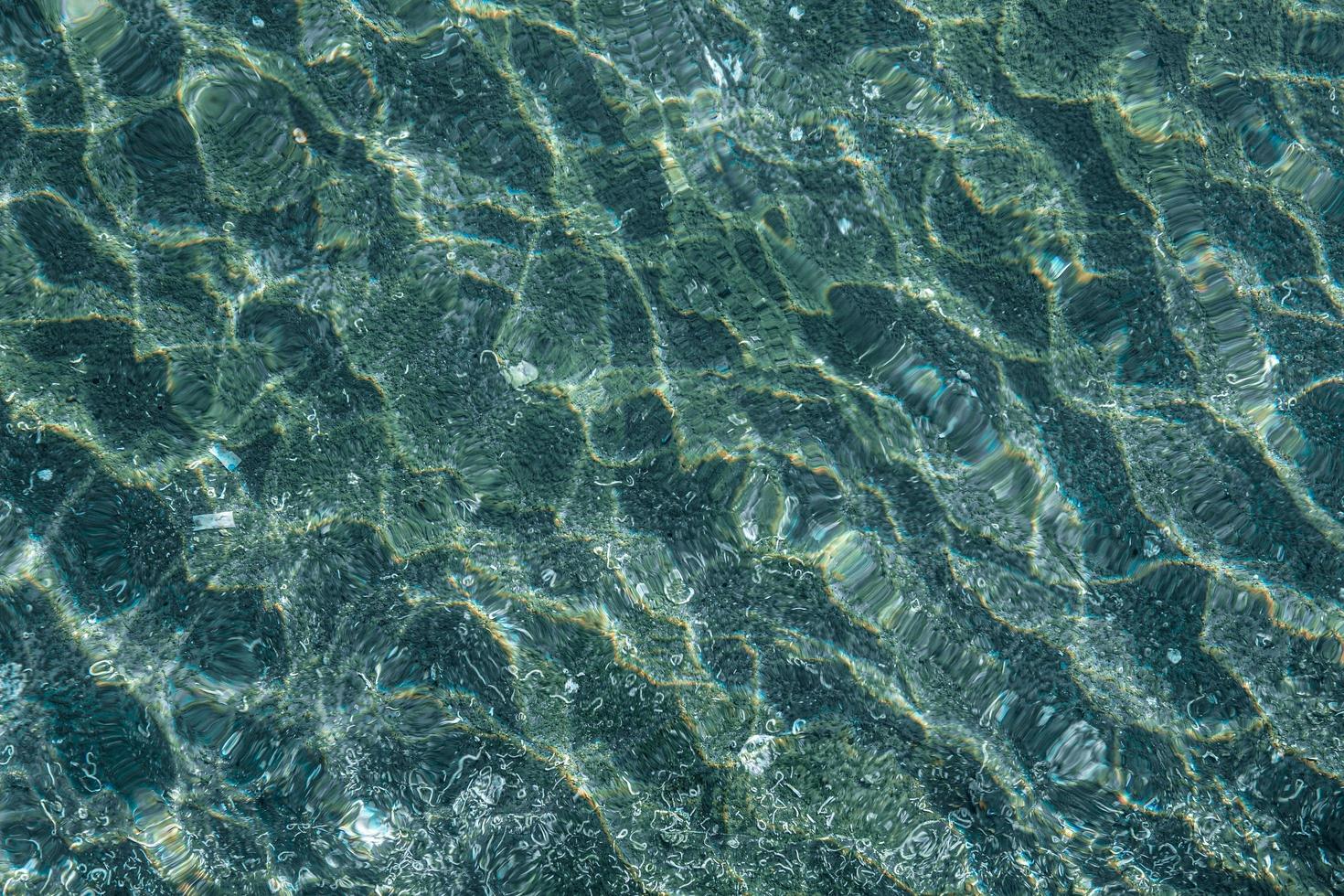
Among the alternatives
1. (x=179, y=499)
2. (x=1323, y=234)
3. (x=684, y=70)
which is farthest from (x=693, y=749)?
(x=1323, y=234)

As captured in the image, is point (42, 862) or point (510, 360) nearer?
point (42, 862)

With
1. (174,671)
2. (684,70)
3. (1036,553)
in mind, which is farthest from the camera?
(684,70)

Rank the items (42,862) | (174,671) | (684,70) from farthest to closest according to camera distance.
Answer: (684,70), (174,671), (42,862)

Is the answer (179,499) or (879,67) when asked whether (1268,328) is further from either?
(179,499)

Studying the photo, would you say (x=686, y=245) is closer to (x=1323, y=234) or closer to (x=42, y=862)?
(x=1323, y=234)

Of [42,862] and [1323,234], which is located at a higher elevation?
[1323,234]

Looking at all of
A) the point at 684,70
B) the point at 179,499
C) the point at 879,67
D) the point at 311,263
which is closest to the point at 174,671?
the point at 179,499

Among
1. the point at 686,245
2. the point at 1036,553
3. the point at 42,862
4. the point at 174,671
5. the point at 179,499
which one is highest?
the point at 686,245
